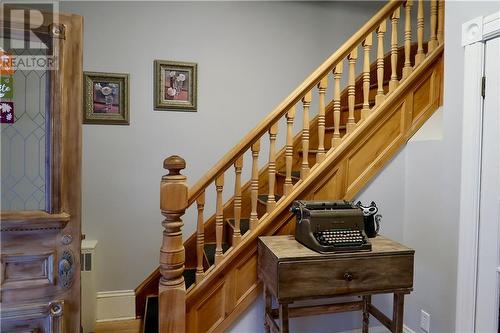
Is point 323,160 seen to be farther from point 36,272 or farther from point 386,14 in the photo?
point 36,272

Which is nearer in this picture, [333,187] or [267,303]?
[267,303]

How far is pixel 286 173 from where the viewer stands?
6.17ft

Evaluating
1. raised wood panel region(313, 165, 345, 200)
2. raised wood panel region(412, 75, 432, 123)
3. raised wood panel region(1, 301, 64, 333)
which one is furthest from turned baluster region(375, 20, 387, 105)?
raised wood panel region(1, 301, 64, 333)

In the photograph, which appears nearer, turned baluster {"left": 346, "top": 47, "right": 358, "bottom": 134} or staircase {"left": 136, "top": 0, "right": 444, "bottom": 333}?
staircase {"left": 136, "top": 0, "right": 444, "bottom": 333}

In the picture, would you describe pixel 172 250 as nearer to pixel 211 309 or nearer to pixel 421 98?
pixel 211 309

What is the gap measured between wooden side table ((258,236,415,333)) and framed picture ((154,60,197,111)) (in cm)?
164

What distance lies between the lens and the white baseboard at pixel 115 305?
255cm

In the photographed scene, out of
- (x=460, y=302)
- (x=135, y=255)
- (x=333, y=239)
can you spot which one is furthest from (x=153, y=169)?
(x=460, y=302)

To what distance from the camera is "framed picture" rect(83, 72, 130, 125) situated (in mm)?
2547

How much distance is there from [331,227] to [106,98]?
2.14 meters

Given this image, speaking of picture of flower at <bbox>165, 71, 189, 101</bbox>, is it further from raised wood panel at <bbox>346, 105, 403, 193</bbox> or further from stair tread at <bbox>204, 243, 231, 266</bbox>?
raised wood panel at <bbox>346, 105, 403, 193</bbox>

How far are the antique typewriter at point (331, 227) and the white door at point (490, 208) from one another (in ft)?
2.07

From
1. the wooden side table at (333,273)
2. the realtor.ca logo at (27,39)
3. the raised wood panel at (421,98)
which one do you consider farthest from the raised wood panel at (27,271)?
the raised wood panel at (421,98)

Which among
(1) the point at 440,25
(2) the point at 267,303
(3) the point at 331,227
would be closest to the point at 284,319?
(2) the point at 267,303
